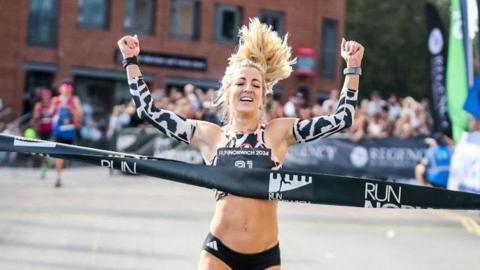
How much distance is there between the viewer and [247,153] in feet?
16.5

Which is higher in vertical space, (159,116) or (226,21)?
(226,21)

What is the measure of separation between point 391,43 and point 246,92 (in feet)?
172

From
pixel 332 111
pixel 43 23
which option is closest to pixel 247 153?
pixel 332 111

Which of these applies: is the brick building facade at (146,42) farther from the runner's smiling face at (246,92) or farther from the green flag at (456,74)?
the runner's smiling face at (246,92)

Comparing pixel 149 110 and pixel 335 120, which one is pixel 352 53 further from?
pixel 149 110

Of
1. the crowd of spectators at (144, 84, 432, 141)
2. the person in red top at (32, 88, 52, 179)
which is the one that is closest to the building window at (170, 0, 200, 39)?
the crowd of spectators at (144, 84, 432, 141)

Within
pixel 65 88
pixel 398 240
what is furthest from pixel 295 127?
pixel 65 88

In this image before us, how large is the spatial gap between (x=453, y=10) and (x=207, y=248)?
12.3m

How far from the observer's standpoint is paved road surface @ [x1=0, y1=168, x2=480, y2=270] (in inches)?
356

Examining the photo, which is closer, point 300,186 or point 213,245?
point 213,245

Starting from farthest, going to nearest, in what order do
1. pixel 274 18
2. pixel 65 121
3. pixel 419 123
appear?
pixel 274 18, pixel 419 123, pixel 65 121

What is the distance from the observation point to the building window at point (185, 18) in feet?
120

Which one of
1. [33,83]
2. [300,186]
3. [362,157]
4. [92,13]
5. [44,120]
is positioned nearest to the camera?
[300,186]

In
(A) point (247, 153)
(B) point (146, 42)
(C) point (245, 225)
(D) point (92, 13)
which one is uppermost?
(D) point (92, 13)
